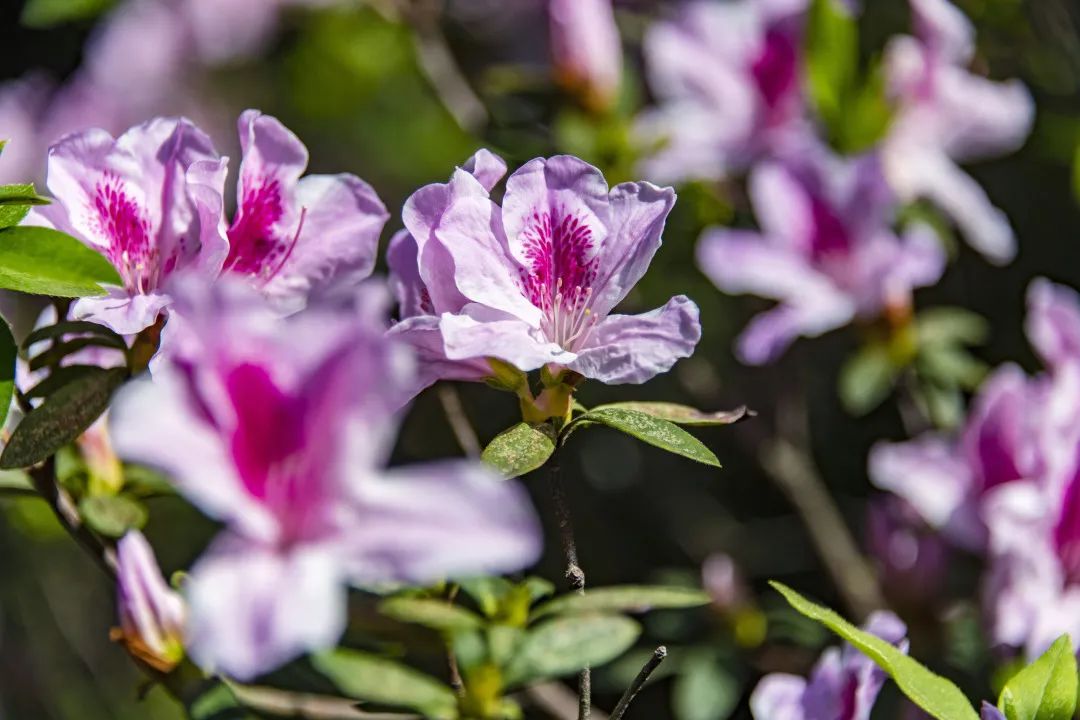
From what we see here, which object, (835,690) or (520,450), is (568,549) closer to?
(520,450)

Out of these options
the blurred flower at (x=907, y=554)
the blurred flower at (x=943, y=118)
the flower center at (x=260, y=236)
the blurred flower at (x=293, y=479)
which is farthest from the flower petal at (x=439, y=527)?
the blurred flower at (x=943, y=118)

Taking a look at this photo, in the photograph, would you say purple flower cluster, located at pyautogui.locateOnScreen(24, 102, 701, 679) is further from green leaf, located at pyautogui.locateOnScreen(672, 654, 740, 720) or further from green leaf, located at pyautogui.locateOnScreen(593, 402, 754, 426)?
green leaf, located at pyautogui.locateOnScreen(672, 654, 740, 720)

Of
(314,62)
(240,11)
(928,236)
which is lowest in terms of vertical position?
(314,62)

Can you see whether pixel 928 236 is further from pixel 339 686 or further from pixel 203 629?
pixel 203 629

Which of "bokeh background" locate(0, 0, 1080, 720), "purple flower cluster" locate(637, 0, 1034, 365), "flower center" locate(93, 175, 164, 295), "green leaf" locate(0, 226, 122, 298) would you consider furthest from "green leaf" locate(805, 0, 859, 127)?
"green leaf" locate(0, 226, 122, 298)

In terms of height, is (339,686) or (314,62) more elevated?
(339,686)

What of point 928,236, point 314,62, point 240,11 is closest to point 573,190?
point 928,236
